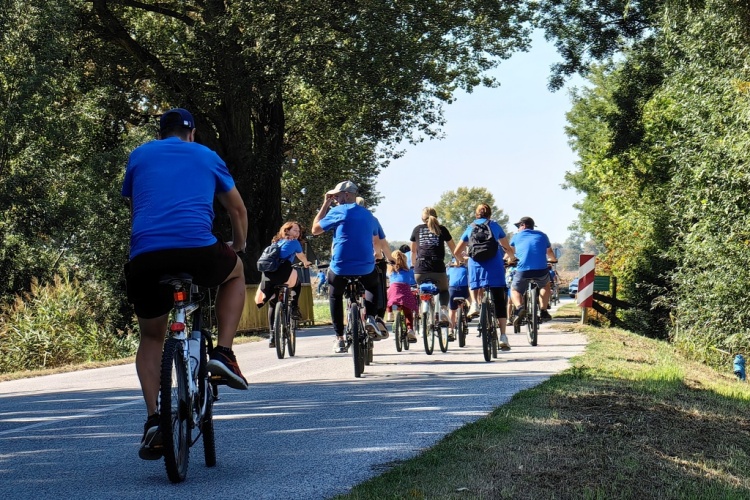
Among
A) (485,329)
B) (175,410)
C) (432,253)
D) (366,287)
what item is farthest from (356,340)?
(175,410)

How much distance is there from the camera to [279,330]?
16.1 metres

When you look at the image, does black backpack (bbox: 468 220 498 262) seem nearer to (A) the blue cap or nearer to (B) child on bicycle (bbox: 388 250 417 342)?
(B) child on bicycle (bbox: 388 250 417 342)

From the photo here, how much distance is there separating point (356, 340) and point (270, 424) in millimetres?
3622

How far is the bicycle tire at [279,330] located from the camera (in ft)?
52.7

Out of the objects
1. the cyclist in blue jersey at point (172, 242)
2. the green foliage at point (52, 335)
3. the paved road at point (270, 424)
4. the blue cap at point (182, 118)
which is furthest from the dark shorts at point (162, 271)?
the green foliage at point (52, 335)

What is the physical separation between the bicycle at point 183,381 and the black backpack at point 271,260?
1000 centimetres

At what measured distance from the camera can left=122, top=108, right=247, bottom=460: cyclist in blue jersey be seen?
6.05 m

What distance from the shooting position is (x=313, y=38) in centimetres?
2734

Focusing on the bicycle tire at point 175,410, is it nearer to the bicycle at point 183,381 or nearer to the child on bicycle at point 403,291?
the bicycle at point 183,381

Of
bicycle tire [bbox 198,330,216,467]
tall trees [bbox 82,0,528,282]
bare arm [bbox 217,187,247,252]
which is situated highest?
tall trees [bbox 82,0,528,282]

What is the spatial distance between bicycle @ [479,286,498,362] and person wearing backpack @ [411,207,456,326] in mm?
1094

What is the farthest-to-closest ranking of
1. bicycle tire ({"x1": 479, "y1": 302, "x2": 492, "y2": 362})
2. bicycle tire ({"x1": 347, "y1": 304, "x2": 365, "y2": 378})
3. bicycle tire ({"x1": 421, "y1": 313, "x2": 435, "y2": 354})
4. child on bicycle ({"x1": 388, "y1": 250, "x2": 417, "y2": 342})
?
child on bicycle ({"x1": 388, "y1": 250, "x2": 417, "y2": 342}), bicycle tire ({"x1": 421, "y1": 313, "x2": 435, "y2": 354}), bicycle tire ({"x1": 479, "y1": 302, "x2": 492, "y2": 362}), bicycle tire ({"x1": 347, "y1": 304, "x2": 365, "y2": 378})

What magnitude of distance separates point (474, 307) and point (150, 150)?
34.3 ft

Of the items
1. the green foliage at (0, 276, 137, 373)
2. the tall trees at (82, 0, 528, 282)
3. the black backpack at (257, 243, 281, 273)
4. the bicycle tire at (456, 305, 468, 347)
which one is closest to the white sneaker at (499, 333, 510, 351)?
the bicycle tire at (456, 305, 468, 347)
